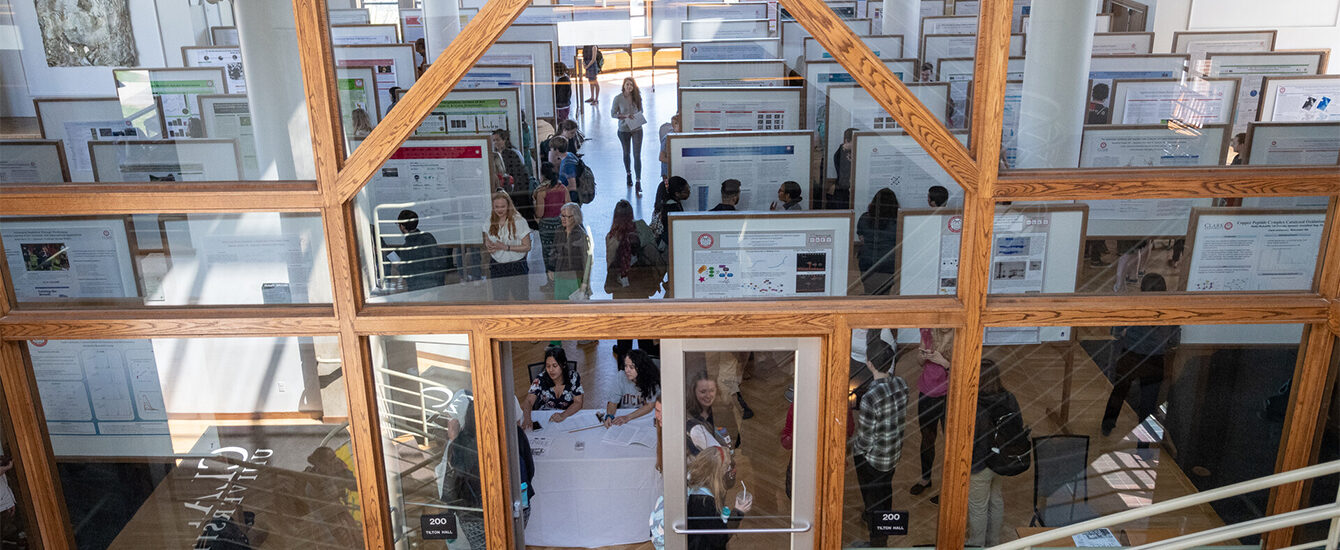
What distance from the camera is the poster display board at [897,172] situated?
4.07m

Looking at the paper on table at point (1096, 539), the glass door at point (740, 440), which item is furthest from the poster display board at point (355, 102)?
the paper on table at point (1096, 539)

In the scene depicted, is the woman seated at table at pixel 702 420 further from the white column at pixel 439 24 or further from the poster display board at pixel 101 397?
the poster display board at pixel 101 397

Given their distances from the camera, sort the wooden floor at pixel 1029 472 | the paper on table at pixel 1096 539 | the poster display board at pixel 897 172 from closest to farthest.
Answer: the poster display board at pixel 897 172 → the wooden floor at pixel 1029 472 → the paper on table at pixel 1096 539

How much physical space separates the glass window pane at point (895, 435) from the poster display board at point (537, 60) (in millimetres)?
2655

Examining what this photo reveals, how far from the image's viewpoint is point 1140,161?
13.1 feet

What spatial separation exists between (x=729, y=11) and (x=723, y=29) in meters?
0.23

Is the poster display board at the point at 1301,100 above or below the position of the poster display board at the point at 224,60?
below

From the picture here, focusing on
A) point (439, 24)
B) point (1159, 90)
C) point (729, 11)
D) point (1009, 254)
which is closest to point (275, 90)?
point (439, 24)

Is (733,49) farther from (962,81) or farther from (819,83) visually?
(962,81)

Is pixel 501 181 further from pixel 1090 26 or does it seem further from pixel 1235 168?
pixel 1235 168

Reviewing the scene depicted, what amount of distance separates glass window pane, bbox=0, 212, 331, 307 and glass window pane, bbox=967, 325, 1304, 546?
308cm

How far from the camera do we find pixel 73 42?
427 centimetres

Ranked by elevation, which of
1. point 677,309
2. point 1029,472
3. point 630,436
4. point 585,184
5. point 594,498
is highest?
point 585,184

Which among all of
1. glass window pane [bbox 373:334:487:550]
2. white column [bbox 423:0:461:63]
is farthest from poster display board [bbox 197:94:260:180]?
glass window pane [bbox 373:334:487:550]
